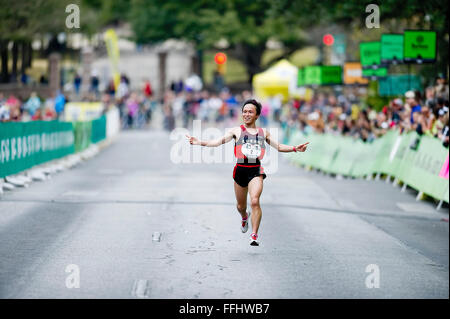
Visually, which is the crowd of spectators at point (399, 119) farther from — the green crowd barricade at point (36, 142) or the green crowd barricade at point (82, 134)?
the green crowd barricade at point (36, 142)

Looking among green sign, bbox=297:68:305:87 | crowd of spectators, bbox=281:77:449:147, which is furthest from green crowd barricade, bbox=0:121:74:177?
green sign, bbox=297:68:305:87

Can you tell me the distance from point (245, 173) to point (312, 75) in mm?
21941

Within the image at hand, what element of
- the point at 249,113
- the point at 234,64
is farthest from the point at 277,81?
the point at 234,64

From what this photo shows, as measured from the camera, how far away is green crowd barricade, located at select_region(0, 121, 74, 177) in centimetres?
2012

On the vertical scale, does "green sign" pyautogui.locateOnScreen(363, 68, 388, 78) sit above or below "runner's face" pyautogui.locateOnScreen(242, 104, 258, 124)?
above

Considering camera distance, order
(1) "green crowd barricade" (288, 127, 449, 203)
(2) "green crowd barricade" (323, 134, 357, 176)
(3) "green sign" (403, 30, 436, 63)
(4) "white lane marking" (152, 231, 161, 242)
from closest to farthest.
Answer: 1. (4) "white lane marking" (152, 231, 161, 242)
2. (1) "green crowd barricade" (288, 127, 449, 203)
3. (3) "green sign" (403, 30, 436, 63)
4. (2) "green crowd barricade" (323, 134, 357, 176)

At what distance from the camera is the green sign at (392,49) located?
25766 millimetres

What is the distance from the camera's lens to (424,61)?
82.3 ft

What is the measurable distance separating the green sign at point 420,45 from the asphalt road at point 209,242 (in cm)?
359

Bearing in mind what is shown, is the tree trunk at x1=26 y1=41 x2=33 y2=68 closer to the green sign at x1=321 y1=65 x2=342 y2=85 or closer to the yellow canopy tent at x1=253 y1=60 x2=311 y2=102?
the yellow canopy tent at x1=253 y1=60 x2=311 y2=102

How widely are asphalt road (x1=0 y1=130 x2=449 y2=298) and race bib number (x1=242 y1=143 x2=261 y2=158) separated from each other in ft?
4.18

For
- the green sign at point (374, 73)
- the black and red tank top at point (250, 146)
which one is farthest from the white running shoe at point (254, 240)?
the green sign at point (374, 73)

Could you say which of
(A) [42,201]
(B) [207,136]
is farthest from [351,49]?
(A) [42,201]
